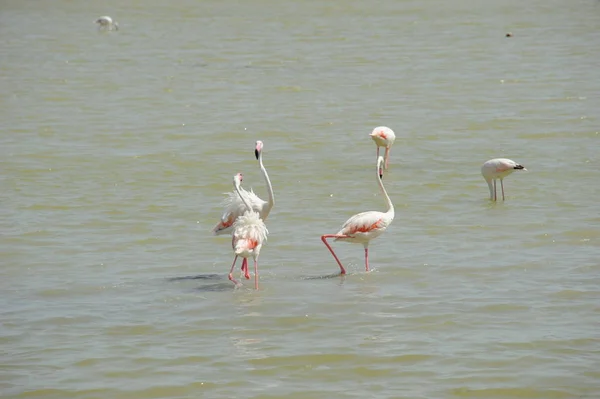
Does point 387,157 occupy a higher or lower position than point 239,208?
higher

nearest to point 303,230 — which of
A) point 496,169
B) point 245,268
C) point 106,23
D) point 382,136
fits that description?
point 245,268

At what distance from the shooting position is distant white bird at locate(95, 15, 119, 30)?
35844mm

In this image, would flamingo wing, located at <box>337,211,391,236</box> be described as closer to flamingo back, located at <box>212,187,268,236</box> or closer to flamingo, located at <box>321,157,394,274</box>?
flamingo, located at <box>321,157,394,274</box>

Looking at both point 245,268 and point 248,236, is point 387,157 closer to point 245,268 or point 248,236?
point 245,268

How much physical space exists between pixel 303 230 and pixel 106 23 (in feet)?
84.0

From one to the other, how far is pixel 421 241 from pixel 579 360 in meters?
3.65

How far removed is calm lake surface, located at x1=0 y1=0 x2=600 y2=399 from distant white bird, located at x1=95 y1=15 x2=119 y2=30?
7709mm

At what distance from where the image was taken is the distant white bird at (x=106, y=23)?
118 feet

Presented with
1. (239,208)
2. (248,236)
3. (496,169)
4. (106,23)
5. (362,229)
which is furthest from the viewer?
(106,23)

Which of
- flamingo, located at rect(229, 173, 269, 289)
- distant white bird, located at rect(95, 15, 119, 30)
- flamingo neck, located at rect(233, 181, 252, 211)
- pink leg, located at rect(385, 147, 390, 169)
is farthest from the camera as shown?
distant white bird, located at rect(95, 15, 119, 30)

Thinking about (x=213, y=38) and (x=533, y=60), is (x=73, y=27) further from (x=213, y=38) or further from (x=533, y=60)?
(x=533, y=60)

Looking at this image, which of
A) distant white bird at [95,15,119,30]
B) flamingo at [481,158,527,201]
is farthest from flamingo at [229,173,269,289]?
distant white bird at [95,15,119,30]

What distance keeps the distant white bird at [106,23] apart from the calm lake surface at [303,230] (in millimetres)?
7709

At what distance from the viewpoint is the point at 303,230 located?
11914 millimetres
